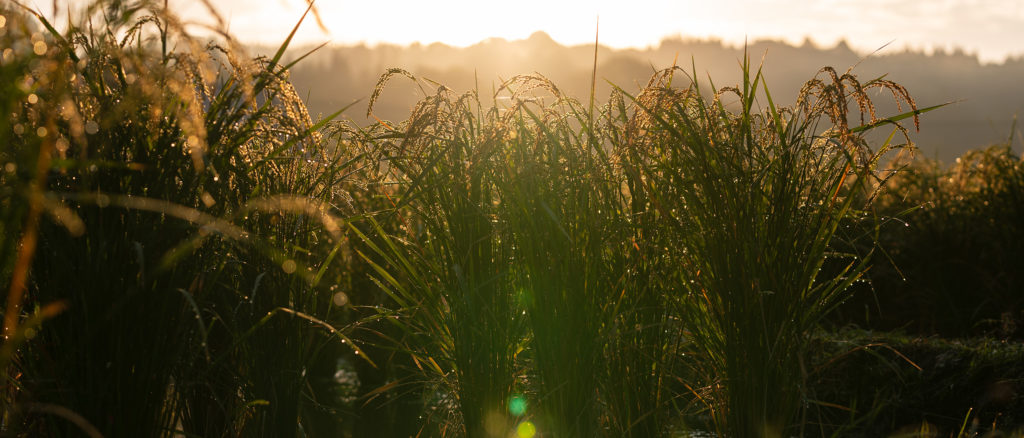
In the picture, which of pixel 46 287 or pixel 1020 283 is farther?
pixel 1020 283

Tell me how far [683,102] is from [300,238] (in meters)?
1.27

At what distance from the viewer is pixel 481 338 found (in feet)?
7.41

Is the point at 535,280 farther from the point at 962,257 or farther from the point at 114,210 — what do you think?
the point at 962,257

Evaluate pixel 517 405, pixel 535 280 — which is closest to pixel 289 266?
pixel 535 280

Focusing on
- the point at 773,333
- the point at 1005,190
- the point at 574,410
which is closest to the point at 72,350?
the point at 574,410

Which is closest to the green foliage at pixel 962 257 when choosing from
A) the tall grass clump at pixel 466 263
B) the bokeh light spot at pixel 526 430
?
the bokeh light spot at pixel 526 430

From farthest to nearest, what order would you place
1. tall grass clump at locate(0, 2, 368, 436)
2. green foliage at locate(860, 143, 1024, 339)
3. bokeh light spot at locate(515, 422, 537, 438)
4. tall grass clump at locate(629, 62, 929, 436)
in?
green foliage at locate(860, 143, 1024, 339), bokeh light spot at locate(515, 422, 537, 438), tall grass clump at locate(629, 62, 929, 436), tall grass clump at locate(0, 2, 368, 436)

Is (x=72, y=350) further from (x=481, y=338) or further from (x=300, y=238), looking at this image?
(x=481, y=338)

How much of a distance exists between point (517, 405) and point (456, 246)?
533 mm

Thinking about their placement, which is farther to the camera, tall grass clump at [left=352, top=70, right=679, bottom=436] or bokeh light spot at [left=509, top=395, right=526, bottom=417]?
bokeh light spot at [left=509, top=395, right=526, bottom=417]

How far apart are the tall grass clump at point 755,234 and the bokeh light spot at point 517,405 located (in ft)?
1.86

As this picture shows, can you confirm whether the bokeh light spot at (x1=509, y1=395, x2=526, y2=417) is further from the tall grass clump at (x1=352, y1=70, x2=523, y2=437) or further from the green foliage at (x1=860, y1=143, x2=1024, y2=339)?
the green foliage at (x1=860, y1=143, x2=1024, y2=339)

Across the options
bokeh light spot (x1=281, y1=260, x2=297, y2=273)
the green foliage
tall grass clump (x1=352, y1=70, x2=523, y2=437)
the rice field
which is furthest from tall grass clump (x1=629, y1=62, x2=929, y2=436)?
the green foliage

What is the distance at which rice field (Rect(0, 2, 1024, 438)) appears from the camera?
1738mm
